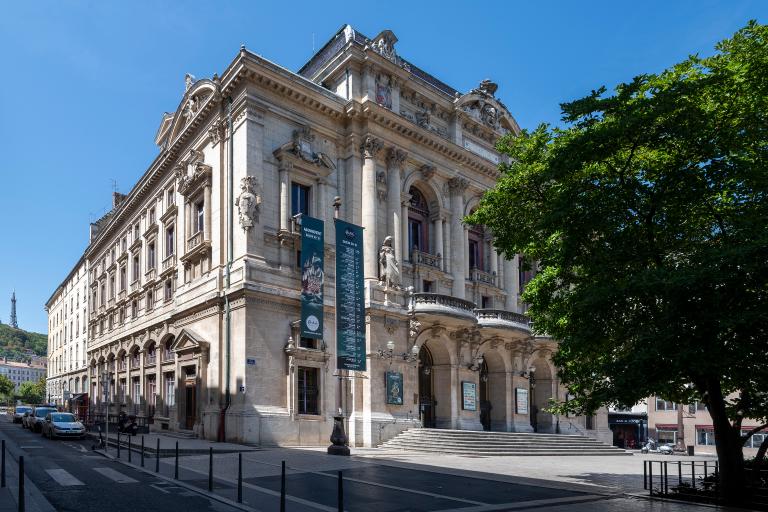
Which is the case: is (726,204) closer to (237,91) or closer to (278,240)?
(278,240)

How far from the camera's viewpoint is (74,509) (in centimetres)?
1306

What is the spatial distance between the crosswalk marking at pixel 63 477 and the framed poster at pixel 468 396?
2286 cm

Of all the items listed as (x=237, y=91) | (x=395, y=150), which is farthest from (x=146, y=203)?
(x=395, y=150)

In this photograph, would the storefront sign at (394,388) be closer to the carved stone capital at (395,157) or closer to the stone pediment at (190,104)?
the carved stone capital at (395,157)

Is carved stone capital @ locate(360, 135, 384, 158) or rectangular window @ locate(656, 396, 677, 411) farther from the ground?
carved stone capital @ locate(360, 135, 384, 158)

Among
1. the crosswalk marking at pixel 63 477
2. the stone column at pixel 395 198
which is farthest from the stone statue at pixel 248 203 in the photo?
the crosswalk marking at pixel 63 477

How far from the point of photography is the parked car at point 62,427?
110ft

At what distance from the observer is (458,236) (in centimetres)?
4022

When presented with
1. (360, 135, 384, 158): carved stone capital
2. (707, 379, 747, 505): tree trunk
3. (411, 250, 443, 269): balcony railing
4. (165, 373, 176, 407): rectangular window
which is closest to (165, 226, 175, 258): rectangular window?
(165, 373, 176, 407): rectangular window

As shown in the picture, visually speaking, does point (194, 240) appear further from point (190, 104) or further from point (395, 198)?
point (395, 198)

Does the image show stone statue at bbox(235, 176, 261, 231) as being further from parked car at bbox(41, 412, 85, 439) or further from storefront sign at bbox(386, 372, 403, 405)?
parked car at bbox(41, 412, 85, 439)

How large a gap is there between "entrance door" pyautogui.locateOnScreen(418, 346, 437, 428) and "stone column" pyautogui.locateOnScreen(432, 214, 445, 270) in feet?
17.7

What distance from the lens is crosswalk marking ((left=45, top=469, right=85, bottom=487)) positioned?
16.6 meters

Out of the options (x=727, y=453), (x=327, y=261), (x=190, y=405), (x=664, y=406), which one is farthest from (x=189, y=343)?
(x=664, y=406)
